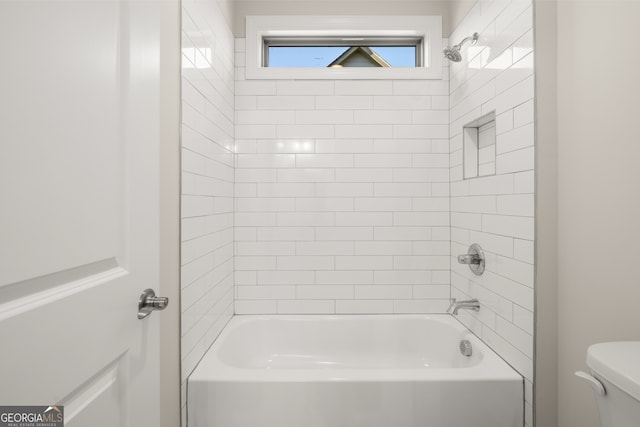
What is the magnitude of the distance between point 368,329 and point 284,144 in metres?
1.41

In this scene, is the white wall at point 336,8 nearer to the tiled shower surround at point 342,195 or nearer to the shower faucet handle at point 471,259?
the tiled shower surround at point 342,195

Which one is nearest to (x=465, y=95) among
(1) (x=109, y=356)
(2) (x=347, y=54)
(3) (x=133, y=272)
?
(2) (x=347, y=54)

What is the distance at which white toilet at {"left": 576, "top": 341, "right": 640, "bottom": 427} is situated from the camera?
30.7 inches

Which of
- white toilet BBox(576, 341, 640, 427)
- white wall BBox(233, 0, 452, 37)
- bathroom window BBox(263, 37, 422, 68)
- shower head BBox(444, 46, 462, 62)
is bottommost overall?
white toilet BBox(576, 341, 640, 427)

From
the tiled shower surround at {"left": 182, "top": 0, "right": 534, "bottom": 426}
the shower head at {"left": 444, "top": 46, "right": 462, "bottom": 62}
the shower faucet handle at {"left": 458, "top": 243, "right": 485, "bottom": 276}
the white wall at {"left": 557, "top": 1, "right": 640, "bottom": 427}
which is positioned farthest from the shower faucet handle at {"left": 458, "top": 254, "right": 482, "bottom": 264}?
the shower head at {"left": 444, "top": 46, "right": 462, "bottom": 62}

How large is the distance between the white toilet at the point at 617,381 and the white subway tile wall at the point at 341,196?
1335 millimetres

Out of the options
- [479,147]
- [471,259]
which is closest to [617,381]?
[471,259]

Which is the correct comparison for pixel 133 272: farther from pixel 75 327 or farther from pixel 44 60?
pixel 44 60

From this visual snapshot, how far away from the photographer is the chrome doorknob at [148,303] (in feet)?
2.72

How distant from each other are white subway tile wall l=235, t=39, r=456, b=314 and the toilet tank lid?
4.34 ft

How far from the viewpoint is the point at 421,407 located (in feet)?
4.58
